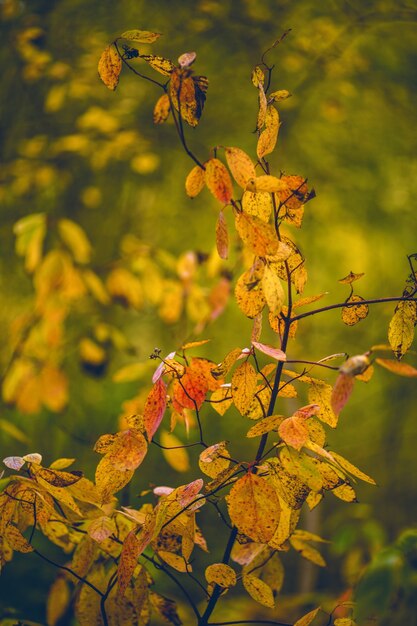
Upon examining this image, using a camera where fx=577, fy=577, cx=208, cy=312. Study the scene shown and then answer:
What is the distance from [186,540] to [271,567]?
220 millimetres

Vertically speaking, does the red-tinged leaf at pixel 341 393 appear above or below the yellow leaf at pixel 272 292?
below

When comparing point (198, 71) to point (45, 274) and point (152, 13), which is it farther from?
point (45, 274)

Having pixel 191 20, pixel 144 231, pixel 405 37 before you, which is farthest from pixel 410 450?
pixel 191 20

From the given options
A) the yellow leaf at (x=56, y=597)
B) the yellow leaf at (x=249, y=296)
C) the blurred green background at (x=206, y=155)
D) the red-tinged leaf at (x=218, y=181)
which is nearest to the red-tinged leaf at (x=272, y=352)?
the yellow leaf at (x=249, y=296)

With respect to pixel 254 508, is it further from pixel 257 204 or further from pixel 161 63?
pixel 161 63

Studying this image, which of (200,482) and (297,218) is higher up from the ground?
(297,218)

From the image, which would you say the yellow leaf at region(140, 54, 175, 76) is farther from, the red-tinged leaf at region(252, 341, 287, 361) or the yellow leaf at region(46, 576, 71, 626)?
the yellow leaf at region(46, 576, 71, 626)

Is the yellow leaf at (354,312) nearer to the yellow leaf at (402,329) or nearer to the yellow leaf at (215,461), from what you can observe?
the yellow leaf at (402,329)

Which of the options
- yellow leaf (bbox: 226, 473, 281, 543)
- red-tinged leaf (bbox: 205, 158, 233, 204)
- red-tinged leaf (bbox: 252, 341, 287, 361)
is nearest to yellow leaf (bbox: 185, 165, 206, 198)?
red-tinged leaf (bbox: 205, 158, 233, 204)

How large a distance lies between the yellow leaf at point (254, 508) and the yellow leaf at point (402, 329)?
18 centimetres

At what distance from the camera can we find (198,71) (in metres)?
2.03

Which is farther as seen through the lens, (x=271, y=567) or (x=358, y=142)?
(x=358, y=142)

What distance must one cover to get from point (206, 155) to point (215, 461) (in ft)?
5.06

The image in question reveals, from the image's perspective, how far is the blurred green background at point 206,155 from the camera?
5.77 ft
